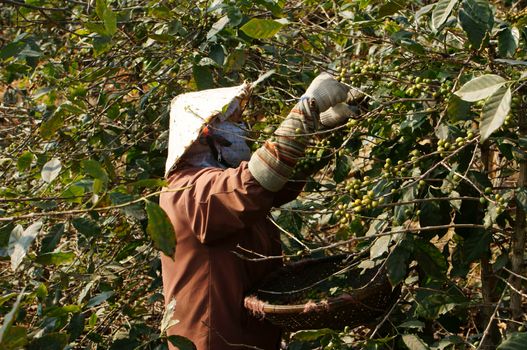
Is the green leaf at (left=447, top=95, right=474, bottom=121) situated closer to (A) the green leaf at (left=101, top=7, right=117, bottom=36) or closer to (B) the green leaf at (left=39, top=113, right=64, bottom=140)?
(A) the green leaf at (left=101, top=7, right=117, bottom=36)

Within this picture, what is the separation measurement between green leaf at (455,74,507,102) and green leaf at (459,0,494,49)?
0.96ft

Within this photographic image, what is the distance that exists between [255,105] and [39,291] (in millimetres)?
1628

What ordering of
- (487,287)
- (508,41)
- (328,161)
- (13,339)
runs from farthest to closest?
(328,161) → (487,287) → (508,41) → (13,339)

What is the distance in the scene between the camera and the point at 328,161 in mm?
3006

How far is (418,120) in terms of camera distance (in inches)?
99.3

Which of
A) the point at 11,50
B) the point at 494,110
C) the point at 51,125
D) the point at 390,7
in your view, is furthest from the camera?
the point at 11,50

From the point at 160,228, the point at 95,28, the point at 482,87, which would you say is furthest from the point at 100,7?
the point at 482,87

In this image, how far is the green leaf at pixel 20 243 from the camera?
2256mm

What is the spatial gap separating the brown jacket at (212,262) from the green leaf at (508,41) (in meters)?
0.82

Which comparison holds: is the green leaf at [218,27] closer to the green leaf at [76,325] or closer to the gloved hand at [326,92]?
the gloved hand at [326,92]

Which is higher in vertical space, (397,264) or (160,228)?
(160,228)

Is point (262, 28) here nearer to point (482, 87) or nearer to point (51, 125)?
point (482, 87)

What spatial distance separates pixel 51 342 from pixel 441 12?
4.51 feet

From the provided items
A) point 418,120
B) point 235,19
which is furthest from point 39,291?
point 418,120
